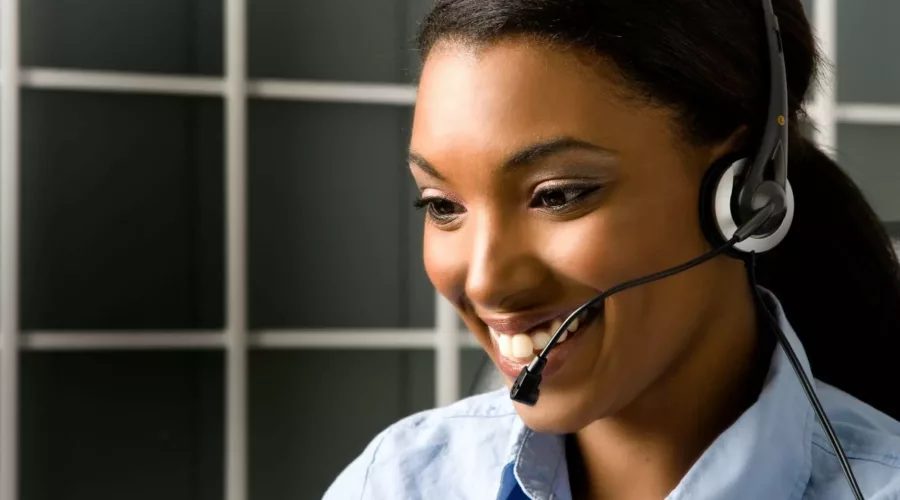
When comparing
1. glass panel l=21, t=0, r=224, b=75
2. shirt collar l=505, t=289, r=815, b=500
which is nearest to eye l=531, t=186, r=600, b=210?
shirt collar l=505, t=289, r=815, b=500

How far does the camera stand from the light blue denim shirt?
0.78m

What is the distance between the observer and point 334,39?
1.50 metres

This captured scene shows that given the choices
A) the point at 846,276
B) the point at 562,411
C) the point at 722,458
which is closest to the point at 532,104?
the point at 562,411

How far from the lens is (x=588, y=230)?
70cm

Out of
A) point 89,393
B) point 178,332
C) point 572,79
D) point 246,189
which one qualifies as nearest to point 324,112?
point 246,189

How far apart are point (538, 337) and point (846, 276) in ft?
1.35

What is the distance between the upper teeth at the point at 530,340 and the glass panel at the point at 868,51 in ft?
3.64

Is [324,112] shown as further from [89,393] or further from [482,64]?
[482,64]

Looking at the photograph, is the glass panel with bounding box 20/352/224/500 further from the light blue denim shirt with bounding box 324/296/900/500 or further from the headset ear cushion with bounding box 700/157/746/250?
the headset ear cushion with bounding box 700/157/746/250

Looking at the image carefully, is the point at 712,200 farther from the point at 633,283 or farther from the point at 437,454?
the point at 437,454

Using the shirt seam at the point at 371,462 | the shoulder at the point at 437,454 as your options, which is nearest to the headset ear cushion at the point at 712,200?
the shoulder at the point at 437,454

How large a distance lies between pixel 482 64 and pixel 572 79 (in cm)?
8

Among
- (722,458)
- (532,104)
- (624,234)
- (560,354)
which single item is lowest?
(722,458)

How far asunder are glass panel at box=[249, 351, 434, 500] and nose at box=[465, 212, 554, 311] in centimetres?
85
